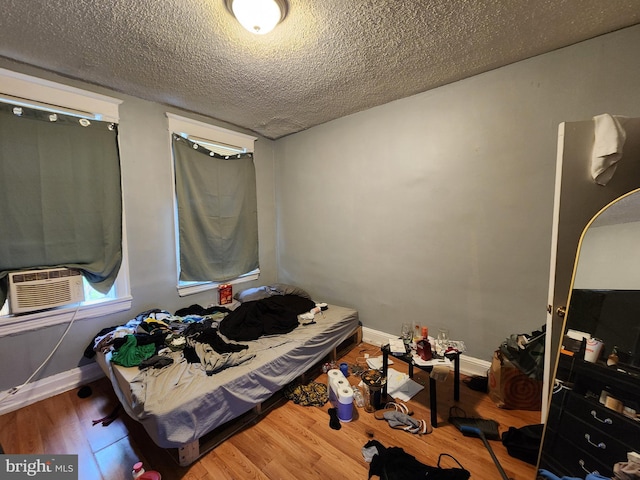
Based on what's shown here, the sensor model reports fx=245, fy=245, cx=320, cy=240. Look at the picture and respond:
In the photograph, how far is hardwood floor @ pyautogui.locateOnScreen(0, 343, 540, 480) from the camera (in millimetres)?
1352

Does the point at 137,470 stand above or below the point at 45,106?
below

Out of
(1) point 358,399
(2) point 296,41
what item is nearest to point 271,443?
(1) point 358,399

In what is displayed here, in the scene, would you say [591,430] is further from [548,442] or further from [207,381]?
[207,381]

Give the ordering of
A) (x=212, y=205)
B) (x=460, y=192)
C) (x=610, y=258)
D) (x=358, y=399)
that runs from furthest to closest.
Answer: (x=212, y=205)
(x=460, y=192)
(x=358, y=399)
(x=610, y=258)

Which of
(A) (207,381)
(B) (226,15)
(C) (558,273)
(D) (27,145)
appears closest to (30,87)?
(D) (27,145)

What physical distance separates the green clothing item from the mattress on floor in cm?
4

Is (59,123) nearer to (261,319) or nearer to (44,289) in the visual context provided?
(44,289)

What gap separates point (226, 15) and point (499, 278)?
2.67 metres

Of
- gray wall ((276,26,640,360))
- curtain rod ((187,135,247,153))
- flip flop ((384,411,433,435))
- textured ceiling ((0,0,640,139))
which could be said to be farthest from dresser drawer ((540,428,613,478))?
curtain rod ((187,135,247,153))

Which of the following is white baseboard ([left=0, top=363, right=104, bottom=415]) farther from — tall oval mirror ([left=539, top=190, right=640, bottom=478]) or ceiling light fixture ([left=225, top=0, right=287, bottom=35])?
tall oval mirror ([left=539, top=190, right=640, bottom=478])

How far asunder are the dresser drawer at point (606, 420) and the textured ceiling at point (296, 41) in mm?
2091

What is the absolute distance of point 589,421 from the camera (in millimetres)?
1142

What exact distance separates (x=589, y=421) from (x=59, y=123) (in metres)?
3.85

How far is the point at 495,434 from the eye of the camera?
1548mm
